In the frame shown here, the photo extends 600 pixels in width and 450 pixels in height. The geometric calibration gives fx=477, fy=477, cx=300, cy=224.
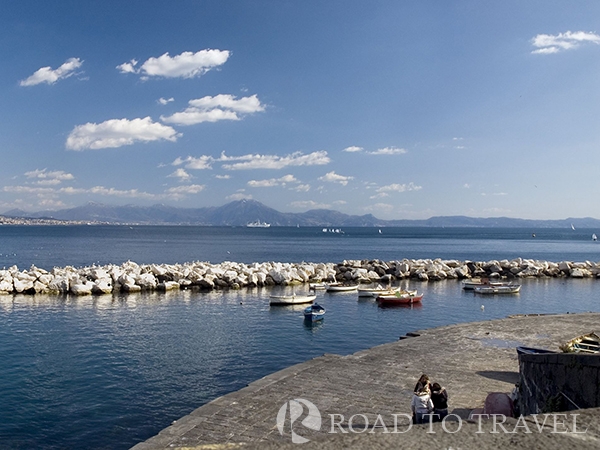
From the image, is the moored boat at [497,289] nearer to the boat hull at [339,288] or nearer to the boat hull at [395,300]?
the boat hull at [395,300]

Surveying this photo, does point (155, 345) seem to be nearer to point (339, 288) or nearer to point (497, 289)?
point (339, 288)

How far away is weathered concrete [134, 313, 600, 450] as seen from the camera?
357 centimetres

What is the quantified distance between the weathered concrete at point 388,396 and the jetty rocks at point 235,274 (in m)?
23.0

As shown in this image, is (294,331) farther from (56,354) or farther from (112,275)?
(112,275)

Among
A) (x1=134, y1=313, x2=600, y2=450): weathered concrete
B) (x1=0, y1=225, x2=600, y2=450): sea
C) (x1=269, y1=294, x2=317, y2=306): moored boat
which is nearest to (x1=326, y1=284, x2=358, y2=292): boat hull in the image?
(x1=0, y1=225, x2=600, y2=450): sea

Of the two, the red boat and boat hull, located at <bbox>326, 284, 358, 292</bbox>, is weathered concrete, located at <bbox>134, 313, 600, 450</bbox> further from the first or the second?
boat hull, located at <bbox>326, 284, 358, 292</bbox>

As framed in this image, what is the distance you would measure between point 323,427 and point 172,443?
298 cm

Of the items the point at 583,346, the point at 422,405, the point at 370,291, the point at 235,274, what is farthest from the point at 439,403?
the point at 235,274

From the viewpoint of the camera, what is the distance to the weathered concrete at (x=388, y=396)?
141 inches

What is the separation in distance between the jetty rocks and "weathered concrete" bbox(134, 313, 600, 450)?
23.0 m

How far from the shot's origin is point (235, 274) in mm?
39344

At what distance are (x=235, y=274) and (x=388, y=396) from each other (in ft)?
94.7

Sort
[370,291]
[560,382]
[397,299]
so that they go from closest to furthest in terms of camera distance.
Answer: [560,382]
[397,299]
[370,291]

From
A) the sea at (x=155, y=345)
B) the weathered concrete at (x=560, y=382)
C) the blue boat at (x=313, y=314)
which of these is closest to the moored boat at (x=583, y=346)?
the weathered concrete at (x=560, y=382)
